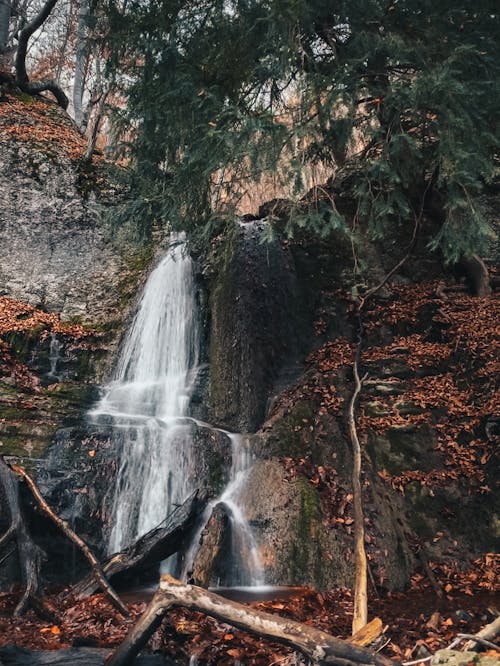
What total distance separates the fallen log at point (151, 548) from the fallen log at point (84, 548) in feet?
1.06

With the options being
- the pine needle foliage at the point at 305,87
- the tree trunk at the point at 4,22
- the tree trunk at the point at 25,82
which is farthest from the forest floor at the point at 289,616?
the tree trunk at the point at 4,22

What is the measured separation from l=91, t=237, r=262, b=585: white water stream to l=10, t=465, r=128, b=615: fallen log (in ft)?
3.54

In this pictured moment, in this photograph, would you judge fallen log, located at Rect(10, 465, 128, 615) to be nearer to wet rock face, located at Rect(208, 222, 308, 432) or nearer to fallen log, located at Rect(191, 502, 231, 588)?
fallen log, located at Rect(191, 502, 231, 588)

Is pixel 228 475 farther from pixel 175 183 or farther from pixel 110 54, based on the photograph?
pixel 110 54

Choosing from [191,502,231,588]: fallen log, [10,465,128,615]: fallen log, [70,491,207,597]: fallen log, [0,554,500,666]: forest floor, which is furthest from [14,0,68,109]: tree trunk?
[0,554,500,666]: forest floor

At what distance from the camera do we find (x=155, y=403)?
899cm

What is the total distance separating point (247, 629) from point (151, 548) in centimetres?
268

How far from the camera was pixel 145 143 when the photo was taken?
25.9ft

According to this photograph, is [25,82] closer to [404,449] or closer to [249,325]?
[249,325]

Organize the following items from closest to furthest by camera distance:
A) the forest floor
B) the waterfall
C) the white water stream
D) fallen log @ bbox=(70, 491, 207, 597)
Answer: the forest floor → fallen log @ bbox=(70, 491, 207, 597) → the white water stream → the waterfall

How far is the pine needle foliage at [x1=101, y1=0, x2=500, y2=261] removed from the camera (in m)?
5.92

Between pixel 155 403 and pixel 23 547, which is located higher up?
pixel 155 403

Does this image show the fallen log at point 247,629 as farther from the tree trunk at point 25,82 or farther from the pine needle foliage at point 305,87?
the tree trunk at point 25,82

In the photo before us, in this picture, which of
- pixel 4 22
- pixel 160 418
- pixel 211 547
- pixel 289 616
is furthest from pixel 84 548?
pixel 4 22
